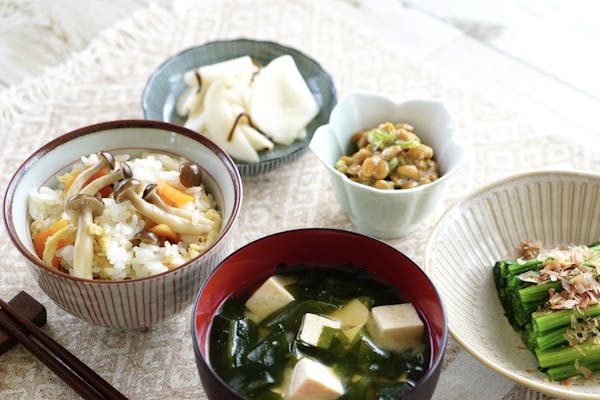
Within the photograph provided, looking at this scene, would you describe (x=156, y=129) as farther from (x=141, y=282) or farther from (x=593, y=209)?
(x=593, y=209)

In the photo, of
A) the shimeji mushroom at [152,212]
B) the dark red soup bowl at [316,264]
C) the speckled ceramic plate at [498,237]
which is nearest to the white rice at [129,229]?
the shimeji mushroom at [152,212]

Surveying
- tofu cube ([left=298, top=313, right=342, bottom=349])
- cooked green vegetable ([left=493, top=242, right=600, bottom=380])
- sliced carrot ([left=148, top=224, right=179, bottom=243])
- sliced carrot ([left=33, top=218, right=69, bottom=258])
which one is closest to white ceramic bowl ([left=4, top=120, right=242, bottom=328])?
sliced carrot ([left=33, top=218, right=69, bottom=258])

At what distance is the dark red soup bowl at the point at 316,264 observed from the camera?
1.40 meters

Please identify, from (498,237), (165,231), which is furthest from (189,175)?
(498,237)

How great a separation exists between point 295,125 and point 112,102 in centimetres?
68

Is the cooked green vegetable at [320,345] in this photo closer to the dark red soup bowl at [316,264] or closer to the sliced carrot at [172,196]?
the dark red soup bowl at [316,264]

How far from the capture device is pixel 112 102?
2.44 metres

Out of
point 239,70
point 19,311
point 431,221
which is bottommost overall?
point 431,221

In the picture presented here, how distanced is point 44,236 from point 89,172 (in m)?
0.18

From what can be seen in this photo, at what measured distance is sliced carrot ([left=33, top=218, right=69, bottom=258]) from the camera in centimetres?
159

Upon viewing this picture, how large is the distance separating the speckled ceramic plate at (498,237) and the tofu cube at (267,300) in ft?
1.13

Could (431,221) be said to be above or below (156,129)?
below

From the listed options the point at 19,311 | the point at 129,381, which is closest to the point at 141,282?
the point at 129,381

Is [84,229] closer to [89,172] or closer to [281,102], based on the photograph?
[89,172]
